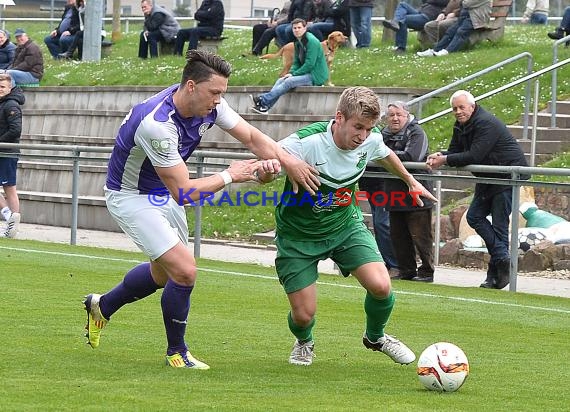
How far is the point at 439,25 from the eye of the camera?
24672 millimetres

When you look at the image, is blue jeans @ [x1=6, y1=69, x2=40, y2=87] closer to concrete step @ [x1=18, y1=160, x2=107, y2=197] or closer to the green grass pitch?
concrete step @ [x1=18, y1=160, x2=107, y2=197]

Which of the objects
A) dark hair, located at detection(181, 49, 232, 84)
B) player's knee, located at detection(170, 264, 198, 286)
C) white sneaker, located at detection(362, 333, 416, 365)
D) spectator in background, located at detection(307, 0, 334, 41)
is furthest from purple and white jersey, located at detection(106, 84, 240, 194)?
spectator in background, located at detection(307, 0, 334, 41)

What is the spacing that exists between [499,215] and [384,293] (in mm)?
5835

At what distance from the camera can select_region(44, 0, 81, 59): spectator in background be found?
3183 centimetres

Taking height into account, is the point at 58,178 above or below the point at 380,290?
below

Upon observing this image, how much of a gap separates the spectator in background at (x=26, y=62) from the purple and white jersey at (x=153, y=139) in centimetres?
1878

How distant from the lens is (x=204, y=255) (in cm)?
1734

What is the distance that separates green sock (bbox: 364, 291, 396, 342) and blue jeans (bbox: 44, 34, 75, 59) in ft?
83.6

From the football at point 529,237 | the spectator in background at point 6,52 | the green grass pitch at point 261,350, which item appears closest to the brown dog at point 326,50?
the spectator in background at point 6,52

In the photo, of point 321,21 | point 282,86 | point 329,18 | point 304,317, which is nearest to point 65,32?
point 321,21

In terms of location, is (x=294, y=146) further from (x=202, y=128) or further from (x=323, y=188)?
(x=202, y=128)

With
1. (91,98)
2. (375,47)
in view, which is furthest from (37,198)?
(375,47)

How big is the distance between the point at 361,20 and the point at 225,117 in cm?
1788

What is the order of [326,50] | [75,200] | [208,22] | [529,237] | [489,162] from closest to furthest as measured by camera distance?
[489,162] < [529,237] < [75,200] < [326,50] < [208,22]
